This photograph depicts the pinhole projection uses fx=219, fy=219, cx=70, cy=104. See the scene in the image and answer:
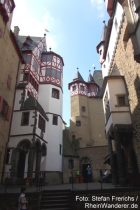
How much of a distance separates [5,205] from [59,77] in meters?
25.2

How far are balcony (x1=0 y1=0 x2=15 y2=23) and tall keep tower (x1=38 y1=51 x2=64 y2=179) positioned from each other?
11.5 meters

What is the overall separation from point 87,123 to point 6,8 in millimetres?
24596

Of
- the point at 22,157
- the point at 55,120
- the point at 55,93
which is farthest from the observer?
the point at 55,93

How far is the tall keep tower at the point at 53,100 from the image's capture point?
1122 inches

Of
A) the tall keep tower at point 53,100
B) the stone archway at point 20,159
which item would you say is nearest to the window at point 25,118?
the stone archway at point 20,159

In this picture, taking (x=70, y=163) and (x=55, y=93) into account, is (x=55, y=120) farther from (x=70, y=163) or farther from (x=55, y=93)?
(x=70, y=163)

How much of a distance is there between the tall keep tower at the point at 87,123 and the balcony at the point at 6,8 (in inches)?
884

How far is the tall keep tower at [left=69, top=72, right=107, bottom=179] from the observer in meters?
34.9

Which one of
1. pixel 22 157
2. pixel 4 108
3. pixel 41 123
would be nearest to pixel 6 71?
pixel 4 108

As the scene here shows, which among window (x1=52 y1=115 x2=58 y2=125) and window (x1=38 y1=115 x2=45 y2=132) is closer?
window (x1=38 y1=115 x2=45 y2=132)

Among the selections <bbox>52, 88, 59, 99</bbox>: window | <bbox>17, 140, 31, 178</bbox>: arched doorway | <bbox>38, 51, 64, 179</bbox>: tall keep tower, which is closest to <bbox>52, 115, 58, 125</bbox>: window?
<bbox>38, 51, 64, 179</bbox>: tall keep tower

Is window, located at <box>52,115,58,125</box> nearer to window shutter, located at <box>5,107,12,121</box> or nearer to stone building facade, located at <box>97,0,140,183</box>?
window shutter, located at <box>5,107,12,121</box>

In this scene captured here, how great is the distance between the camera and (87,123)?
40.8m

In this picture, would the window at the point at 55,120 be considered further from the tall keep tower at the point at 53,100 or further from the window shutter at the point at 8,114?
the window shutter at the point at 8,114
